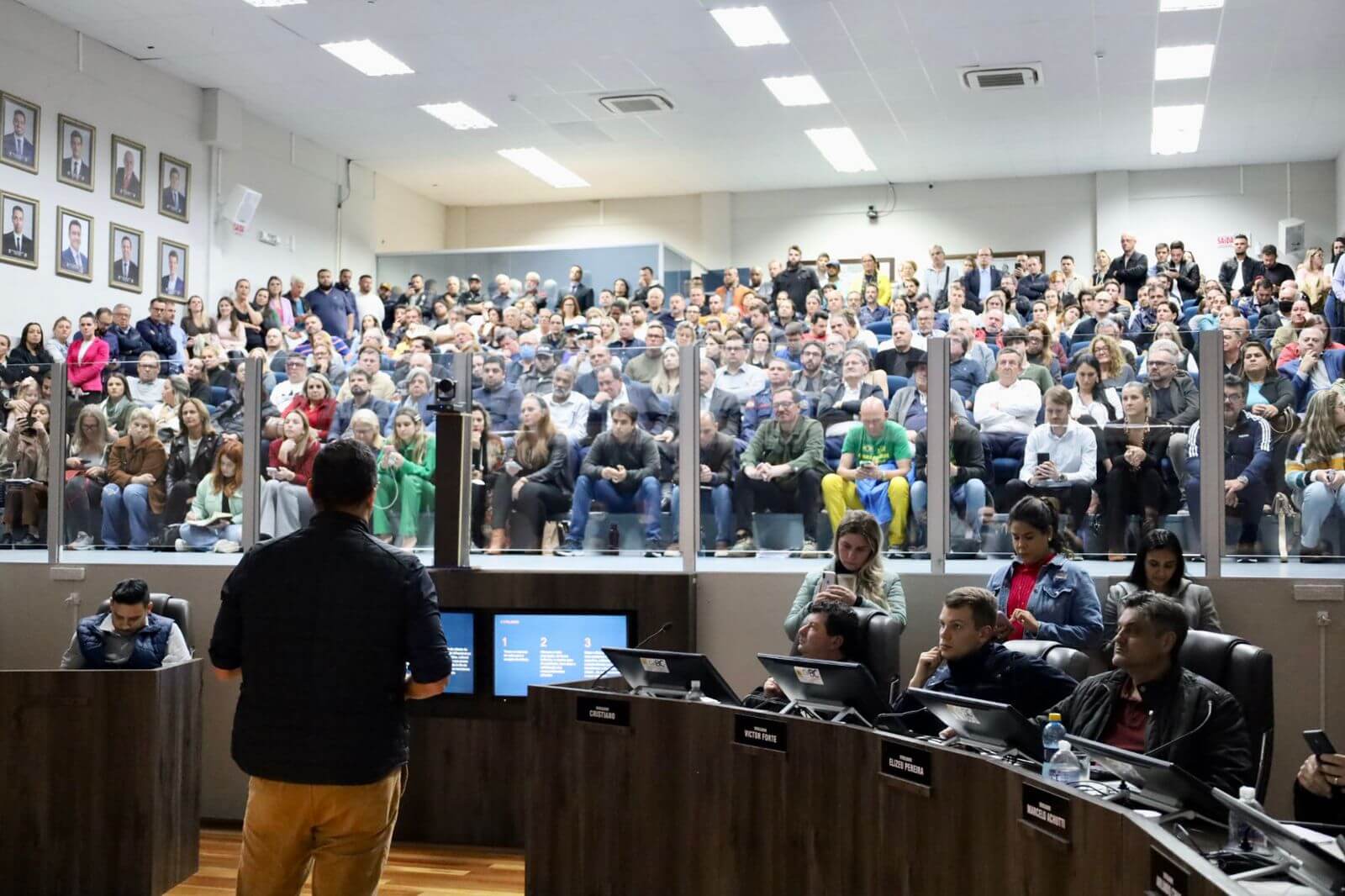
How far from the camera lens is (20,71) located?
12578 millimetres

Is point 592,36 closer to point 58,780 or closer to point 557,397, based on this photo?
point 557,397

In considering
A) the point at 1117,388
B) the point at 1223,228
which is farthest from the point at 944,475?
the point at 1223,228

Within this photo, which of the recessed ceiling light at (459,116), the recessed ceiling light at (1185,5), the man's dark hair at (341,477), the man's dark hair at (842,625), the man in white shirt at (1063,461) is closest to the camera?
the man's dark hair at (341,477)

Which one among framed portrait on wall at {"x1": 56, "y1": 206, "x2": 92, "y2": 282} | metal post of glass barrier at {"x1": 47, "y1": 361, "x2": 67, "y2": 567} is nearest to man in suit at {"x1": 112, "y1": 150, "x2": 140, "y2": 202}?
framed portrait on wall at {"x1": 56, "y1": 206, "x2": 92, "y2": 282}

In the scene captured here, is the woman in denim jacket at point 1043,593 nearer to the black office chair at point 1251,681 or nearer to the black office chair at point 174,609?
the black office chair at point 1251,681

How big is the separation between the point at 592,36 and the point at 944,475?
8.42 metres

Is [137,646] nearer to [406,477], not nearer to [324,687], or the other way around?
[406,477]

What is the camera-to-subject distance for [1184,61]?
13.6 m

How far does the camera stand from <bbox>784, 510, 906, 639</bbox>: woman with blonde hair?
5461mm

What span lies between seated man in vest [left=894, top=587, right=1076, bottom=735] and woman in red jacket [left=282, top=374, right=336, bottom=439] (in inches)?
158

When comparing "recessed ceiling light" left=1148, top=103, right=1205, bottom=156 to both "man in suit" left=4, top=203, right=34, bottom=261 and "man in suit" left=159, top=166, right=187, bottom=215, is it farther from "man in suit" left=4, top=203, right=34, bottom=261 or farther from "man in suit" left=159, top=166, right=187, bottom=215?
"man in suit" left=4, top=203, right=34, bottom=261

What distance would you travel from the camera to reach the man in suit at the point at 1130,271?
1539 centimetres

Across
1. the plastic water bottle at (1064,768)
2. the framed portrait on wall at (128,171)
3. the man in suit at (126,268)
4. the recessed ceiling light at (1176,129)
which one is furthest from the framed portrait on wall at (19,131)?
the recessed ceiling light at (1176,129)

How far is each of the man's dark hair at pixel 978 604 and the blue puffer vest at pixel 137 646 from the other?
3623 mm
